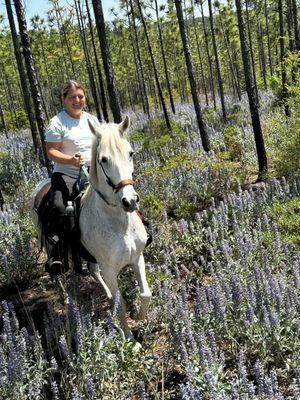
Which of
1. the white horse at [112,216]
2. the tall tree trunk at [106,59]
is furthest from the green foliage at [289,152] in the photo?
the white horse at [112,216]

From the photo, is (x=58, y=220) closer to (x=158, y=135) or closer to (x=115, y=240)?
(x=115, y=240)

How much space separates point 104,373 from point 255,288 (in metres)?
1.61

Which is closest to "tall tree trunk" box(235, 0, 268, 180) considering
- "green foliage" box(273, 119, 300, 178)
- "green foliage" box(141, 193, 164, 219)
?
"green foliage" box(273, 119, 300, 178)

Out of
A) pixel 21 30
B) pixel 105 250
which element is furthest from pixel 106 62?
pixel 105 250

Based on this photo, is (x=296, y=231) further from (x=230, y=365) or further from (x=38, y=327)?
(x=38, y=327)

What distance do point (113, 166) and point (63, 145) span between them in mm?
1463

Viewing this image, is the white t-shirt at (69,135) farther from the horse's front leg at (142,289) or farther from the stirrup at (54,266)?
the horse's front leg at (142,289)

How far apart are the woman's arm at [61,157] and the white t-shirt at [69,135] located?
0.06 metres

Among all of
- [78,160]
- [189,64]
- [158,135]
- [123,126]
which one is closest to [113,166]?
[123,126]

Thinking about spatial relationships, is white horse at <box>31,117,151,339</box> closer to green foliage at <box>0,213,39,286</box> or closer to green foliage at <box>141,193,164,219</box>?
green foliage at <box>0,213,39,286</box>

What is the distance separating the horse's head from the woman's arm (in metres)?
0.55

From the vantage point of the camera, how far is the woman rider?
511 centimetres

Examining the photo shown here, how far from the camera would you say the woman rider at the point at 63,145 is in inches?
201

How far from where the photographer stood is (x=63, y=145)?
5.23 m
